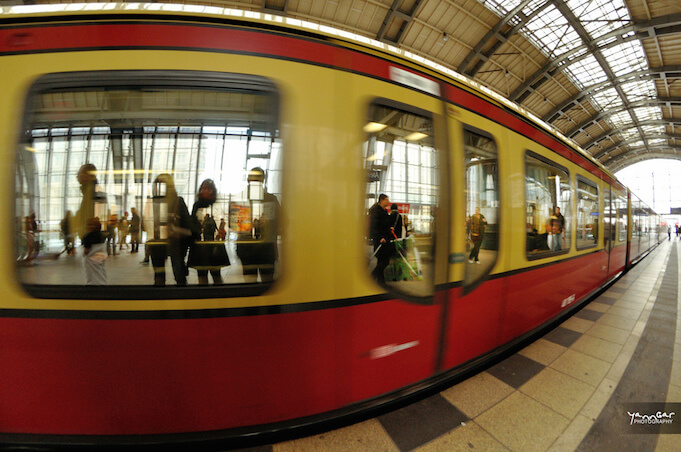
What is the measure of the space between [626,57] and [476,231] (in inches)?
892

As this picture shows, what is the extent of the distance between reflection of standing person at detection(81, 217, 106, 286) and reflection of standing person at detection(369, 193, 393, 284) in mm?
1542

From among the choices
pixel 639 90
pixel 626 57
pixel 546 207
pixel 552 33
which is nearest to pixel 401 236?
pixel 546 207

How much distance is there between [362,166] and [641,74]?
25028mm

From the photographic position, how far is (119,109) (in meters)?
1.35

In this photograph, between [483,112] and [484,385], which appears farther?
[484,385]

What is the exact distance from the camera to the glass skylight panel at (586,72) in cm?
1451

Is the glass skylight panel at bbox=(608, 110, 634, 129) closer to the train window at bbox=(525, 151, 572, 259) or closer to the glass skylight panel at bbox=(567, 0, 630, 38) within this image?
the glass skylight panel at bbox=(567, 0, 630, 38)

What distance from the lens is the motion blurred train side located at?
4.36 feet

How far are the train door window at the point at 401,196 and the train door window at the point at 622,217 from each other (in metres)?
7.19

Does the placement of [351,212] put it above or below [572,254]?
above

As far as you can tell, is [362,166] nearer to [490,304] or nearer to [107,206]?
[107,206]

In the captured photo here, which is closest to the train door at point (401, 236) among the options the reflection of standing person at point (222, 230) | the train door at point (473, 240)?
the train door at point (473, 240)

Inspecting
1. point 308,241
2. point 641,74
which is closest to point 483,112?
point 308,241

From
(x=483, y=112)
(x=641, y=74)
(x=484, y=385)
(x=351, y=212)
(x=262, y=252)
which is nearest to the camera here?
(x=262, y=252)
